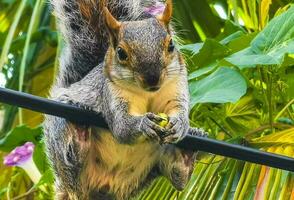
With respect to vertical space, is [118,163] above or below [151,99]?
below

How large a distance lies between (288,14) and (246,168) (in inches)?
10.6

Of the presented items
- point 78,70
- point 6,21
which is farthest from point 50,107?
point 6,21

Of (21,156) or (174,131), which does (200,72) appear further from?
(21,156)

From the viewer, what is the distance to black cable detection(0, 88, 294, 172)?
111 centimetres

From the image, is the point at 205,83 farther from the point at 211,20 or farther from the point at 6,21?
the point at 6,21

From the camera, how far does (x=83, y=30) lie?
1552mm

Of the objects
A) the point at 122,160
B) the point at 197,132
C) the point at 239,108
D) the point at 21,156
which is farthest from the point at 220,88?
the point at 21,156

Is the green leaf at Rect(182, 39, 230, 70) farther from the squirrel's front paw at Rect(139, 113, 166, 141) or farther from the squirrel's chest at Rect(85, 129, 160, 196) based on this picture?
the squirrel's front paw at Rect(139, 113, 166, 141)

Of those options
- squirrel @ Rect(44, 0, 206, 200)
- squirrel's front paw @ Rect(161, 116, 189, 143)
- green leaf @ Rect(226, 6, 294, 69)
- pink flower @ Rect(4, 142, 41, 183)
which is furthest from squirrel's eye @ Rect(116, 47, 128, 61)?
pink flower @ Rect(4, 142, 41, 183)

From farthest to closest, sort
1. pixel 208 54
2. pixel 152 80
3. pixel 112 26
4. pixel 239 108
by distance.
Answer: pixel 239 108 → pixel 208 54 → pixel 112 26 → pixel 152 80

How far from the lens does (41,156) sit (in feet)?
6.17

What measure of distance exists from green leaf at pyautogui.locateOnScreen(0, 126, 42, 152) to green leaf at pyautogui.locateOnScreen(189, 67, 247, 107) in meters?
0.45

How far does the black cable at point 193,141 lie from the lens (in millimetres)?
1110

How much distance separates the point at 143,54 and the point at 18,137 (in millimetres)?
677
